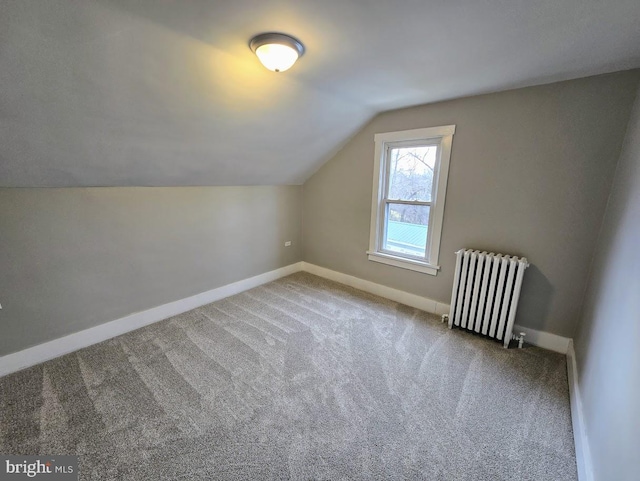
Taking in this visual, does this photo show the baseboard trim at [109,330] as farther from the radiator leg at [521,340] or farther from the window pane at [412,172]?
the radiator leg at [521,340]

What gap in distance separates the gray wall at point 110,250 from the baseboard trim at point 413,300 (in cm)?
119

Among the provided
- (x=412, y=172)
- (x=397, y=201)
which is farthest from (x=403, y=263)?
(x=412, y=172)

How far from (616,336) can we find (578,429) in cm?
66

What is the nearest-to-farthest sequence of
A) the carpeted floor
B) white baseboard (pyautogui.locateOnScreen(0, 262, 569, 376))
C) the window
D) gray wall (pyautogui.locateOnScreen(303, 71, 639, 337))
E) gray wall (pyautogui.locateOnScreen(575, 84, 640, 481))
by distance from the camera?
gray wall (pyautogui.locateOnScreen(575, 84, 640, 481)), the carpeted floor, gray wall (pyautogui.locateOnScreen(303, 71, 639, 337)), white baseboard (pyautogui.locateOnScreen(0, 262, 569, 376)), the window

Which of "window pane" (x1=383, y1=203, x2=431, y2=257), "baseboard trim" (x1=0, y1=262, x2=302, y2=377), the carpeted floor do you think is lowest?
the carpeted floor

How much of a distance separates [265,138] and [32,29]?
65.4 inches

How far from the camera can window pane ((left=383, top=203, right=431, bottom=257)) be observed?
10.0 feet

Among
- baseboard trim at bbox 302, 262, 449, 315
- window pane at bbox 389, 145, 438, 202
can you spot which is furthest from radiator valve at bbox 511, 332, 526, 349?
window pane at bbox 389, 145, 438, 202

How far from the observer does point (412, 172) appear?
3045 mm

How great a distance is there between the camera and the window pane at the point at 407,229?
3.06 m

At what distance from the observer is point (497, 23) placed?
4.45ft

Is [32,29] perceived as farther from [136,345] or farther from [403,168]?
[403,168]
